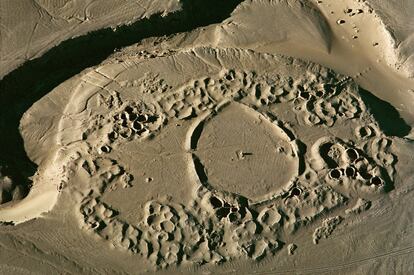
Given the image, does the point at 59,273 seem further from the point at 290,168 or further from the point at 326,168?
the point at 326,168

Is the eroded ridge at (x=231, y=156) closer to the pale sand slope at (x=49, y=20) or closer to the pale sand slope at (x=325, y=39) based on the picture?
the pale sand slope at (x=325, y=39)

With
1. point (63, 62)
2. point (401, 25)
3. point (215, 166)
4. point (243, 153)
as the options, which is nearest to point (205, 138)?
point (215, 166)

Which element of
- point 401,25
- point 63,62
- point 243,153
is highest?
point 63,62

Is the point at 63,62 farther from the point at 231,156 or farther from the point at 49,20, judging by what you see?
the point at 231,156

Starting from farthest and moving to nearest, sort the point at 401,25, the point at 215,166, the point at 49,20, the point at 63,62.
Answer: the point at 401,25 → the point at 63,62 → the point at 49,20 → the point at 215,166

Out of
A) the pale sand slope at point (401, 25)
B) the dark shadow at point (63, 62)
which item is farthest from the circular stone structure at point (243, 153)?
the pale sand slope at point (401, 25)

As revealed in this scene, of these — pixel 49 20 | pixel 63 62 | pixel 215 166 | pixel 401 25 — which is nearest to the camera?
pixel 215 166

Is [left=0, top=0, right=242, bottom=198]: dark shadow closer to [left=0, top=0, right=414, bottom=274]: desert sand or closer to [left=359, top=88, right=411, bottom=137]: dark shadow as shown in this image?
[left=0, top=0, right=414, bottom=274]: desert sand

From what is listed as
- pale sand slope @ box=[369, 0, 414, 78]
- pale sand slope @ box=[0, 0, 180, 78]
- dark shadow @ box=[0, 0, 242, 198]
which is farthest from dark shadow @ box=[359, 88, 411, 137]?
pale sand slope @ box=[0, 0, 180, 78]
